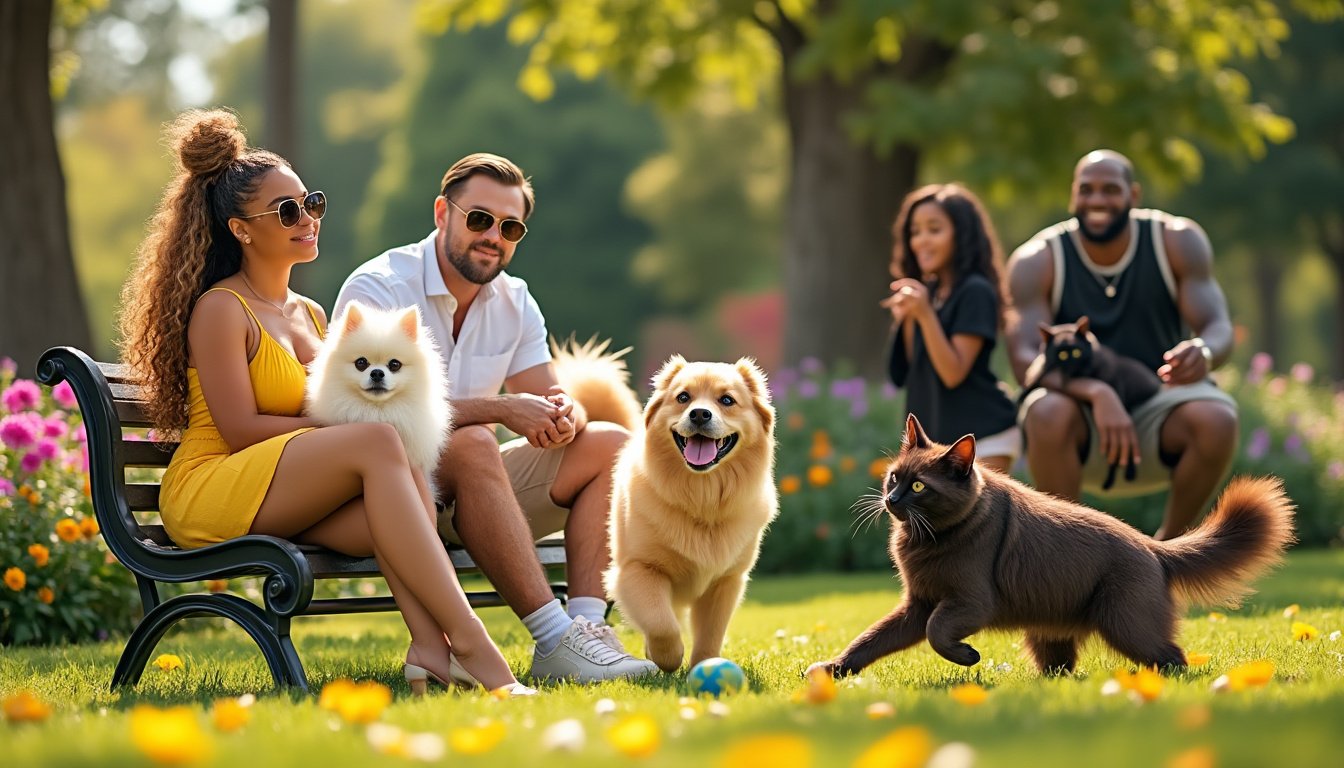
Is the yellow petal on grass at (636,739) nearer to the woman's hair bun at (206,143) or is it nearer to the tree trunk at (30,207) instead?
the woman's hair bun at (206,143)

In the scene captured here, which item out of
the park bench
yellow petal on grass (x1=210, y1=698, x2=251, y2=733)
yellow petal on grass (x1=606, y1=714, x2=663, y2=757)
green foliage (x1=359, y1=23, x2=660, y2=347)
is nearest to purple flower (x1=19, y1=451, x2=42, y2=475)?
the park bench

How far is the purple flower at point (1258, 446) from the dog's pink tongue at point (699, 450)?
24.5ft

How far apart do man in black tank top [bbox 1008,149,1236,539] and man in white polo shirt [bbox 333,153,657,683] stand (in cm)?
206

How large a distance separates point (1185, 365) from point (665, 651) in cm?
279

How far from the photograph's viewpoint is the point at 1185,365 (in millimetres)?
5902

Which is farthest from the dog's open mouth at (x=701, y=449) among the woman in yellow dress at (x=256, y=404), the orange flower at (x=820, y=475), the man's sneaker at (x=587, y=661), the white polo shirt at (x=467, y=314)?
the orange flower at (x=820, y=475)

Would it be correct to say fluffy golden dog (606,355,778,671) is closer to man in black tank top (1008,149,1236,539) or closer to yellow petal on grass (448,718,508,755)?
yellow petal on grass (448,718,508,755)

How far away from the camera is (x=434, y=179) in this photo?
109 feet

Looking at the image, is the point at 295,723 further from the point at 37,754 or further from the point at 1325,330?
the point at 1325,330

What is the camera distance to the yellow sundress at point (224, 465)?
4145 millimetres

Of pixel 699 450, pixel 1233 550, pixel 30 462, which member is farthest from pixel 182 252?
pixel 1233 550

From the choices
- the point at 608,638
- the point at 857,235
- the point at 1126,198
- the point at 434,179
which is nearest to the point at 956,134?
the point at 857,235

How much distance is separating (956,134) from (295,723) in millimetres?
10014

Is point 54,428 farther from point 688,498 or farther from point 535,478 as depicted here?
point 688,498
